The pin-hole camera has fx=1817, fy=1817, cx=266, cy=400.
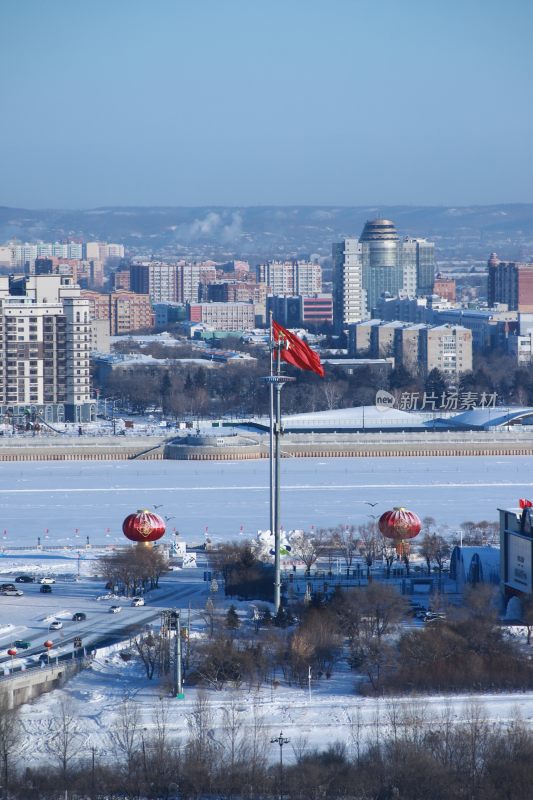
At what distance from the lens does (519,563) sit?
49.4 ft

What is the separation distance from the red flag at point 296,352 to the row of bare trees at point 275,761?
5.12 metres

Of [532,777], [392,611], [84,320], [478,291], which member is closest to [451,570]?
[392,611]

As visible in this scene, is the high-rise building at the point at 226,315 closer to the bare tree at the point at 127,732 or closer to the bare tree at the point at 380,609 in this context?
the bare tree at the point at 380,609

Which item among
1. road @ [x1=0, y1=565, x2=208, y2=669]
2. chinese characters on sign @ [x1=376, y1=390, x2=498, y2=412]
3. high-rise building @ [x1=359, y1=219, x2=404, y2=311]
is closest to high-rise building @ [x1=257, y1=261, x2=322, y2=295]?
high-rise building @ [x1=359, y1=219, x2=404, y2=311]

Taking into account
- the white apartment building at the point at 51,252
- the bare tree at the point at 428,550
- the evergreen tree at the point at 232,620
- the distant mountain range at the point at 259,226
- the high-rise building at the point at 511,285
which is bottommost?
the evergreen tree at the point at 232,620

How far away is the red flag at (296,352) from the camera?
53.4 ft

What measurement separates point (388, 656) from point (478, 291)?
3042 inches

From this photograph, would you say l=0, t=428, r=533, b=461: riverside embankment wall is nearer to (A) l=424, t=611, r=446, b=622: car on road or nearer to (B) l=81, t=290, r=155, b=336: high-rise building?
(A) l=424, t=611, r=446, b=622: car on road

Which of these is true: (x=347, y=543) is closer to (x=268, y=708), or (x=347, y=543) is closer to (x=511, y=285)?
(x=268, y=708)

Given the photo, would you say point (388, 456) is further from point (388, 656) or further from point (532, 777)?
point (532, 777)

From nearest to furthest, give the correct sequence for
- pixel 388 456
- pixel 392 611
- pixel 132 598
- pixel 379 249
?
pixel 392 611, pixel 132 598, pixel 388 456, pixel 379 249

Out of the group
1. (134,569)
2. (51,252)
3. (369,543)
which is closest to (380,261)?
(51,252)

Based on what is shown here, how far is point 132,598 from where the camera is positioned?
1599 cm

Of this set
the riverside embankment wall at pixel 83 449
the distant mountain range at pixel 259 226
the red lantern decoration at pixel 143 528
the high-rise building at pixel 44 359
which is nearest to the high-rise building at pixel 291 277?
the high-rise building at pixel 44 359
